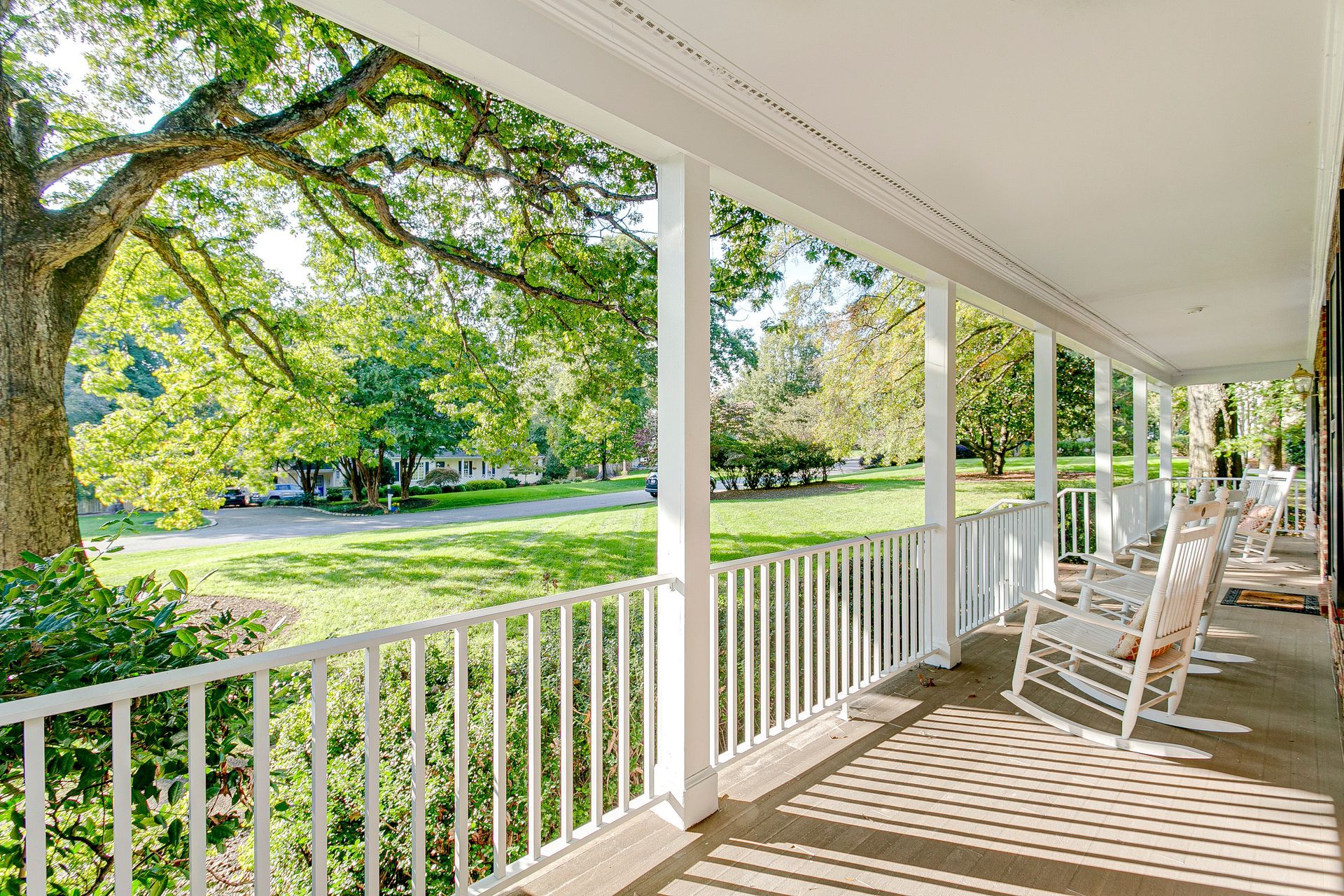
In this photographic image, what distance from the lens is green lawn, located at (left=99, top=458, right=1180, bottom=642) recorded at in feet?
16.7

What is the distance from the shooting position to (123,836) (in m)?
1.16

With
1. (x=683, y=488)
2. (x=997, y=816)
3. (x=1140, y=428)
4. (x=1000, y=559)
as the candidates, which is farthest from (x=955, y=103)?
(x=1140, y=428)

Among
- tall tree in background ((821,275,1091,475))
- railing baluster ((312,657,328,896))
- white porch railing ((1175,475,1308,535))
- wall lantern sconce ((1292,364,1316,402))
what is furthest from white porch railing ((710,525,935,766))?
white porch railing ((1175,475,1308,535))

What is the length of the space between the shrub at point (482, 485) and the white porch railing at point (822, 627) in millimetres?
3734

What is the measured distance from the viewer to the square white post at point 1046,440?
17.1 ft

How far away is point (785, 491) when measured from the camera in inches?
318

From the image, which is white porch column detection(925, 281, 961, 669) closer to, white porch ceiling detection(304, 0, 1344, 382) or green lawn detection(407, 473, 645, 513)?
white porch ceiling detection(304, 0, 1344, 382)

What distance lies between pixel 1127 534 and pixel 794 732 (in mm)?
6887

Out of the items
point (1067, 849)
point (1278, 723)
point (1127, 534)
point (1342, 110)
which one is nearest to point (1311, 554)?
point (1127, 534)

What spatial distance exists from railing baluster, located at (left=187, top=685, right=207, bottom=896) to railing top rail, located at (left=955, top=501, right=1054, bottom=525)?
384 centimetres

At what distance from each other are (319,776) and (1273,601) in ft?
23.1

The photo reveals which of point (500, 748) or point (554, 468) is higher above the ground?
point (554, 468)

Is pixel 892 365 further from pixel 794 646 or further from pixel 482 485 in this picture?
pixel 794 646

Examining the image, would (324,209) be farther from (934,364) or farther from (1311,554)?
(1311,554)
